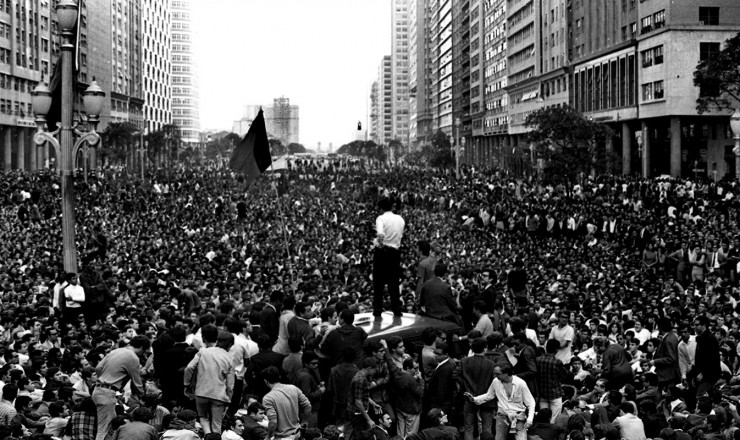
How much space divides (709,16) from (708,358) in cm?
4986

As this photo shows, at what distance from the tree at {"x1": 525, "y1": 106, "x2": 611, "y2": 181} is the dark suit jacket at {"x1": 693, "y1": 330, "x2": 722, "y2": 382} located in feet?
126

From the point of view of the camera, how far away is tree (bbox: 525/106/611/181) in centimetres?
5169

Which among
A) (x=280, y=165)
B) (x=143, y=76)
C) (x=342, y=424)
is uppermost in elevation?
(x=143, y=76)

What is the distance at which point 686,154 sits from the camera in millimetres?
61375

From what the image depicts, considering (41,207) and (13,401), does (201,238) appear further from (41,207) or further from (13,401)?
(13,401)

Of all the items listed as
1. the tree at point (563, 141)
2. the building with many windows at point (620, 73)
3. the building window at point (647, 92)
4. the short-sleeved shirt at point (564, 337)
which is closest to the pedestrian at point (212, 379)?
the short-sleeved shirt at point (564, 337)

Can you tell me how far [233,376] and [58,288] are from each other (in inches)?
297

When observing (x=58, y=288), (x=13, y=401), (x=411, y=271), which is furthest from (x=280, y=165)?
(x=13, y=401)

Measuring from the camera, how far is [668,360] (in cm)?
1362

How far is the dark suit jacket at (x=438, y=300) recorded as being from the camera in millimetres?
13953

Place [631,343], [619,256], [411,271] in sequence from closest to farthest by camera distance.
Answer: [631,343] < [411,271] < [619,256]

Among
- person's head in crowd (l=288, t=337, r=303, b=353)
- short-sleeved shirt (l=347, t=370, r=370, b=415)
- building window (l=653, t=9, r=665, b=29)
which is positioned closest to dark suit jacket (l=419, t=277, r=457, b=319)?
person's head in crowd (l=288, t=337, r=303, b=353)

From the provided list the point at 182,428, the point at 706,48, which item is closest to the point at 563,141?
the point at 706,48

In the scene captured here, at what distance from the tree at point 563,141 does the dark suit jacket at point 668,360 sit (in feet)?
125
